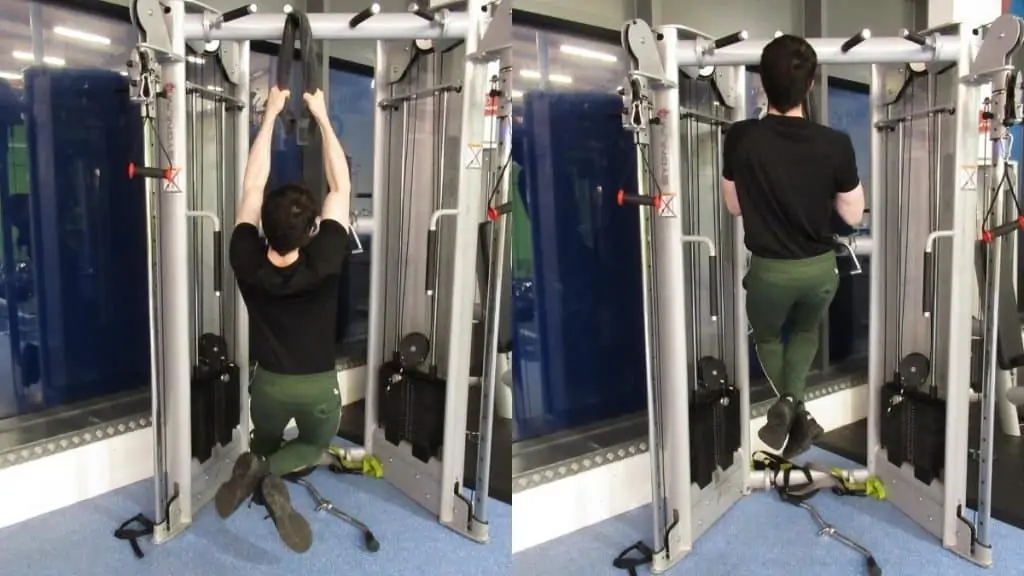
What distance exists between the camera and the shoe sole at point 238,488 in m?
2.59

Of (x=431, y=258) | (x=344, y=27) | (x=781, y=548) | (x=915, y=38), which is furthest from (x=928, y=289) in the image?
(x=344, y=27)

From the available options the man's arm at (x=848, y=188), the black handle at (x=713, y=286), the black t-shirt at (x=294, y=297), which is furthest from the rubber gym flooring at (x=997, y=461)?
the black t-shirt at (x=294, y=297)

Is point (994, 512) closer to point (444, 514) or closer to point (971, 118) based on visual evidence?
point (971, 118)

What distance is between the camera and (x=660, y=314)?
119 inches

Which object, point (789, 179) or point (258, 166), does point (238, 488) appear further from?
point (789, 179)

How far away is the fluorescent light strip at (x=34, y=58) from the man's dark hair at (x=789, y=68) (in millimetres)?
3051

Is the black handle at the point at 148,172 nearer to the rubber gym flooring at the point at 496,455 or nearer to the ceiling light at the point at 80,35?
the ceiling light at the point at 80,35

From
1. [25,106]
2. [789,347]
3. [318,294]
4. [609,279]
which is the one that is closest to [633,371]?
[609,279]

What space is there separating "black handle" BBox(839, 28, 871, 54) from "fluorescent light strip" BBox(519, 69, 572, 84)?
3.63 feet

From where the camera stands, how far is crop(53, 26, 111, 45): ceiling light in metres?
3.41

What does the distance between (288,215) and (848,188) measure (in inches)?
70.5

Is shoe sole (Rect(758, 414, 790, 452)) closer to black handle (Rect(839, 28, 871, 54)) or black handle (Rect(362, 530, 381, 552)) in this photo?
black handle (Rect(839, 28, 871, 54))

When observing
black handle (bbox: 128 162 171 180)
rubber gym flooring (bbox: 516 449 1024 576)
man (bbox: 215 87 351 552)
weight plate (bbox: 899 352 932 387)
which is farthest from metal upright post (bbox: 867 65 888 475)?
black handle (bbox: 128 162 171 180)

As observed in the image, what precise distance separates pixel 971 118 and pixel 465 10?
213 centimetres
